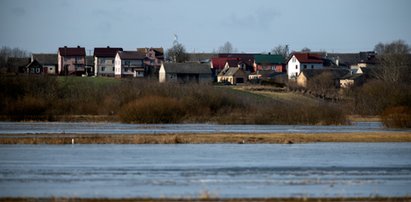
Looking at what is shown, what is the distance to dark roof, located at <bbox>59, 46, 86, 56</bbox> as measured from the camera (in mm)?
171800

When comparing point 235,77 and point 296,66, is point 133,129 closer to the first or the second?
point 235,77

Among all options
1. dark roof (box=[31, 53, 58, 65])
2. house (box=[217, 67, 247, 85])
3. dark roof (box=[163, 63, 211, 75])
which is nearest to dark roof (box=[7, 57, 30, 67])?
dark roof (box=[31, 53, 58, 65])

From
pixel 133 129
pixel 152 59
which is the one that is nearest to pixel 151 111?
pixel 133 129

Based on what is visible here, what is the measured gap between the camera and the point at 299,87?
12650 centimetres

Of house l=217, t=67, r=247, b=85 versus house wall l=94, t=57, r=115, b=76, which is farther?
house wall l=94, t=57, r=115, b=76

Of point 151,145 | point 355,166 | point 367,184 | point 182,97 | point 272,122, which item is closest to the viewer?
point 367,184

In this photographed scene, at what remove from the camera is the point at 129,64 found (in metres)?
169

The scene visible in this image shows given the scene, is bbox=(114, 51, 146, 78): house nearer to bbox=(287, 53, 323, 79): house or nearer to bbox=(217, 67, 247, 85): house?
bbox=(217, 67, 247, 85): house

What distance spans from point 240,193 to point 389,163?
49.1 feet

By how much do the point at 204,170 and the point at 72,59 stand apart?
140236mm

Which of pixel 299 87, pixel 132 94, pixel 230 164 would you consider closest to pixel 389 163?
pixel 230 164

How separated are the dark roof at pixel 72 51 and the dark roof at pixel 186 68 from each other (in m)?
30.7

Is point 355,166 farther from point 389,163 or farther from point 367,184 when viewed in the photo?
point 367,184

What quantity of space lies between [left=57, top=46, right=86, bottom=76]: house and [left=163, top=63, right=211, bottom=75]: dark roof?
2890cm
